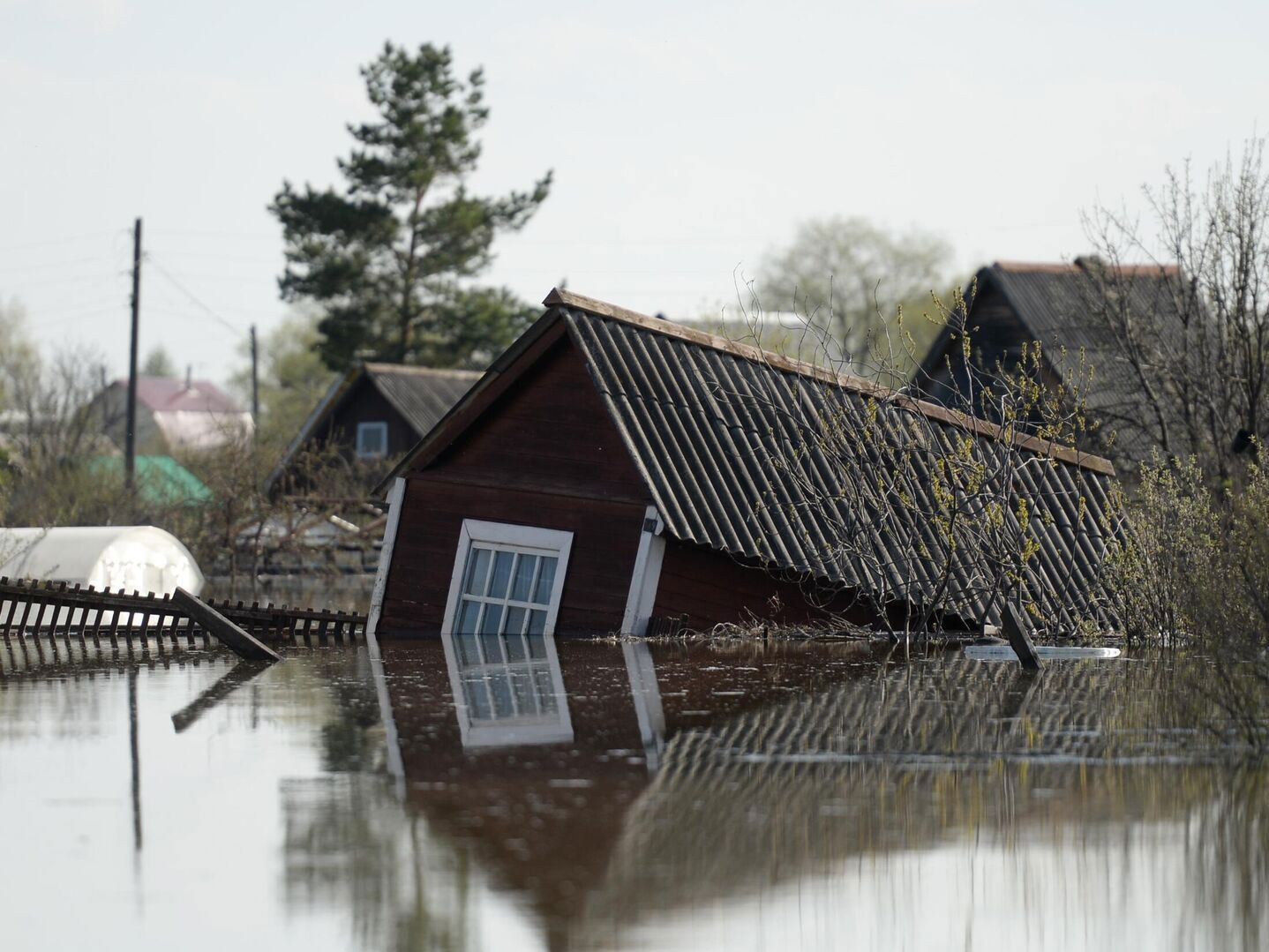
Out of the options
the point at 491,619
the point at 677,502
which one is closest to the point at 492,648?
the point at 491,619

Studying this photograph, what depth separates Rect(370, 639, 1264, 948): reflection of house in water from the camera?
7.20 metres

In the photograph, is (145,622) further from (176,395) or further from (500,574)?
(176,395)

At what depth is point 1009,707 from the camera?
11773 millimetres

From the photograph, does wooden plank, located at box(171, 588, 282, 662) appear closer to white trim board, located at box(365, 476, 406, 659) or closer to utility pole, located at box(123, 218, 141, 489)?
white trim board, located at box(365, 476, 406, 659)

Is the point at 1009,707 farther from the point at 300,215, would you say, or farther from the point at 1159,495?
the point at 300,215

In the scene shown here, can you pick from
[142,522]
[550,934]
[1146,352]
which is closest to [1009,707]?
[550,934]

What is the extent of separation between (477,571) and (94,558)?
337 inches

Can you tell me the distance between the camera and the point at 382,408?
1993 inches

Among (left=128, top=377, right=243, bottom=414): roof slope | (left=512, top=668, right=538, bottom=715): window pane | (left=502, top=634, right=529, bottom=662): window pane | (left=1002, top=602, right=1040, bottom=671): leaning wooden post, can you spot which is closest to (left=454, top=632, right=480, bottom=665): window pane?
(left=502, top=634, right=529, bottom=662): window pane

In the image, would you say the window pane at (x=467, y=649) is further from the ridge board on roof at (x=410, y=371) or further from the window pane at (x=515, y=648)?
the ridge board on roof at (x=410, y=371)

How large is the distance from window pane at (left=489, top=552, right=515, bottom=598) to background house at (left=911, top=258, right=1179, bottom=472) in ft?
28.2

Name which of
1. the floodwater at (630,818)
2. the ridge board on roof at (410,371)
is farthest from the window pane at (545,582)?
the ridge board on roof at (410,371)

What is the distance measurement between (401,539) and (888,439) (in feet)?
18.4

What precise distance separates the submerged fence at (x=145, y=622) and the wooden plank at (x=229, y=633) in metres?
1.00
